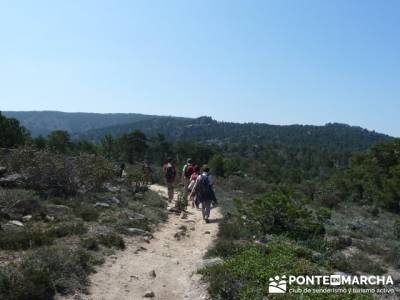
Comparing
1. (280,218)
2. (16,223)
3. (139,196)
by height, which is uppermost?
(280,218)

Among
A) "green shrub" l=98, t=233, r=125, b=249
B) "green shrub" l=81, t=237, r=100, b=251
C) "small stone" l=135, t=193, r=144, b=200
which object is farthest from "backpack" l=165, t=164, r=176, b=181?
"green shrub" l=81, t=237, r=100, b=251

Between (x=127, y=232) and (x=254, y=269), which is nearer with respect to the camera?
(x=254, y=269)

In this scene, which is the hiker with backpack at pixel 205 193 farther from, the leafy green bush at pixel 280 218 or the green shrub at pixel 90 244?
the green shrub at pixel 90 244

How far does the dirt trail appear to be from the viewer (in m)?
8.36

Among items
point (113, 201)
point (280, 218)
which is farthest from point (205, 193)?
point (113, 201)

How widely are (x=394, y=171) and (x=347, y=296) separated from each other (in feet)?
108

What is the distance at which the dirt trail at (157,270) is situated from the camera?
329 inches

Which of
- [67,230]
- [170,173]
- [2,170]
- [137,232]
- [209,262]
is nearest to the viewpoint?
[209,262]

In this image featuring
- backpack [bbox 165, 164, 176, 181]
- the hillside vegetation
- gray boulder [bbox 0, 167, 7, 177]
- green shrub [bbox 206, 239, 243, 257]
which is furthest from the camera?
backpack [bbox 165, 164, 176, 181]

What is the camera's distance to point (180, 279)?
920 cm

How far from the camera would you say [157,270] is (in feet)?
31.7

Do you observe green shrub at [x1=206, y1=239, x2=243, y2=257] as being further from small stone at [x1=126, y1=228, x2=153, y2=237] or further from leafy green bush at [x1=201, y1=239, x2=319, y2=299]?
small stone at [x1=126, y1=228, x2=153, y2=237]

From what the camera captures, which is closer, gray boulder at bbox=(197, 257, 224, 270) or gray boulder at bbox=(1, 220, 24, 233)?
gray boulder at bbox=(197, 257, 224, 270)

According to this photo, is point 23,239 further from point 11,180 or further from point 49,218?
point 11,180
